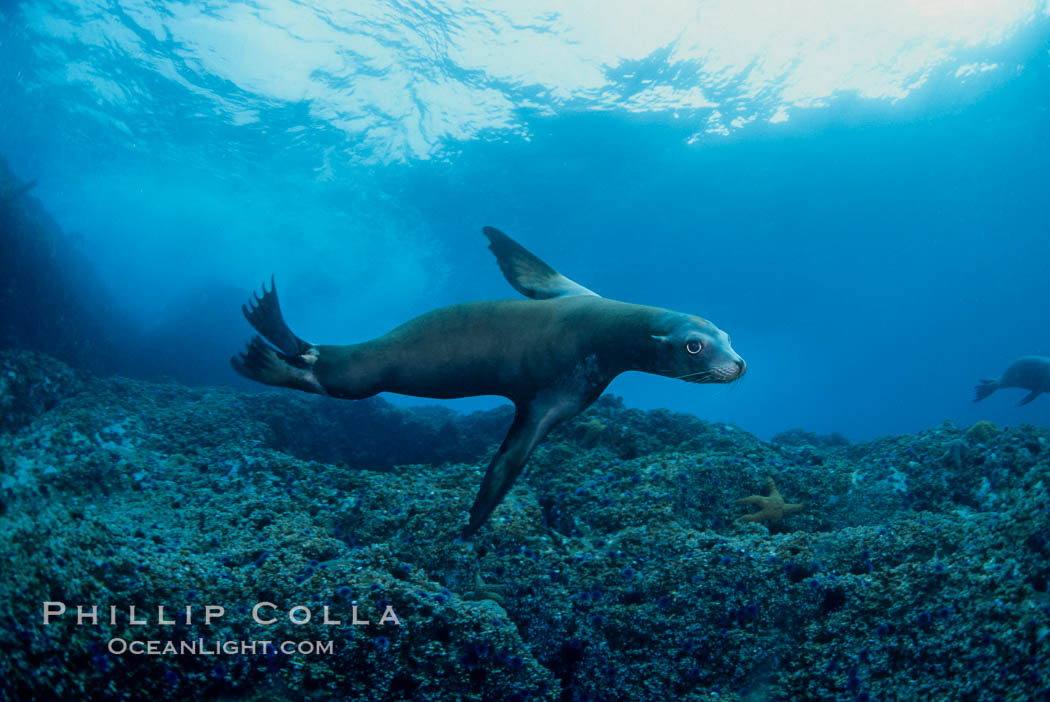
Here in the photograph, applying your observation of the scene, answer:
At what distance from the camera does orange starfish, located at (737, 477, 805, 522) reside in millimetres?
4414

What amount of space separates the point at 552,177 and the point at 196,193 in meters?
28.4

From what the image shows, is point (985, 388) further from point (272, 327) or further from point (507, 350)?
point (272, 327)

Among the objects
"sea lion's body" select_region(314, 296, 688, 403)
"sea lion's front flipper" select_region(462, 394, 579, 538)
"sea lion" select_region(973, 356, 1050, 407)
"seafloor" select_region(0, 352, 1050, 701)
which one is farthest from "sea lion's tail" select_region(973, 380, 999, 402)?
"sea lion's front flipper" select_region(462, 394, 579, 538)

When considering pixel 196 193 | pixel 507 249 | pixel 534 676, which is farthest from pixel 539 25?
pixel 196 193

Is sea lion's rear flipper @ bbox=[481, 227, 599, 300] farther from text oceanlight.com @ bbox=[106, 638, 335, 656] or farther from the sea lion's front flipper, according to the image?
text oceanlight.com @ bbox=[106, 638, 335, 656]

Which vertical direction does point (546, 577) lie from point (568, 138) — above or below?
below

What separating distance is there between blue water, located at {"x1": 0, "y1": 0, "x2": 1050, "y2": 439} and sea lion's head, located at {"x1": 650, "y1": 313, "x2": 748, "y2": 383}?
1.26 ft

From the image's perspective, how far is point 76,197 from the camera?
46844mm

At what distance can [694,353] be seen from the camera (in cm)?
266

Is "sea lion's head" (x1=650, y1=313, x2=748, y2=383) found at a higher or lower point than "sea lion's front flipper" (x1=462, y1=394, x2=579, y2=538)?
higher

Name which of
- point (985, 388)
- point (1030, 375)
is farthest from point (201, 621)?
point (985, 388)

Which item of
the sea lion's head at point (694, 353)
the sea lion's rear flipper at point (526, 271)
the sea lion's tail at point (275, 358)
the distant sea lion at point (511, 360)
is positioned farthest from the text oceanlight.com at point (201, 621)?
the sea lion's rear flipper at point (526, 271)

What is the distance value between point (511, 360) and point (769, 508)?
3.08 m

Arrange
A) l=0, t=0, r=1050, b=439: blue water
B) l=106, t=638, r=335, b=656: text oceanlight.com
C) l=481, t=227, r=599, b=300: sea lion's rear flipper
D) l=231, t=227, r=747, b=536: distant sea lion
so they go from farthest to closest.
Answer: l=0, t=0, r=1050, b=439: blue water, l=481, t=227, r=599, b=300: sea lion's rear flipper, l=231, t=227, r=747, b=536: distant sea lion, l=106, t=638, r=335, b=656: text oceanlight.com
